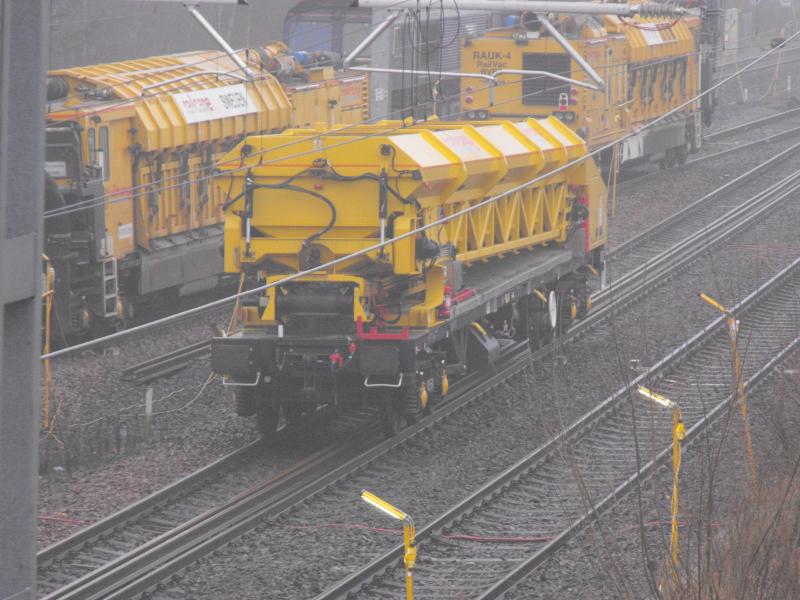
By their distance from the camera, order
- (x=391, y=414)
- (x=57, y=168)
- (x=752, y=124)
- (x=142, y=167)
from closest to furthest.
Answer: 1. (x=391, y=414)
2. (x=57, y=168)
3. (x=142, y=167)
4. (x=752, y=124)

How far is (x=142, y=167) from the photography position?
21.2m

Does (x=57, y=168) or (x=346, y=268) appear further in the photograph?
(x=57, y=168)

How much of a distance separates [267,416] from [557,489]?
3280mm

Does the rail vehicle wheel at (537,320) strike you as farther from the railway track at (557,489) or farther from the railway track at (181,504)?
the railway track at (181,504)

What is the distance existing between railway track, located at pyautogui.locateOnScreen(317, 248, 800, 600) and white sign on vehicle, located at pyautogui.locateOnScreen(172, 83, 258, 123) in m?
8.15

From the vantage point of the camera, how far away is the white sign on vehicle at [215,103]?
2217 centimetres

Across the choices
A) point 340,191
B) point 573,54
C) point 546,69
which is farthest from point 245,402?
point 546,69

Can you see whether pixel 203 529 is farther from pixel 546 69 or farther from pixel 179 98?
pixel 546 69

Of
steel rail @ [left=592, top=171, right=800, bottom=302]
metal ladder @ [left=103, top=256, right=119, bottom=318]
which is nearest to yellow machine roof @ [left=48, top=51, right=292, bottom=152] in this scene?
metal ladder @ [left=103, top=256, right=119, bottom=318]

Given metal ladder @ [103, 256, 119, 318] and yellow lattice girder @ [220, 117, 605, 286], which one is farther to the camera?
metal ladder @ [103, 256, 119, 318]

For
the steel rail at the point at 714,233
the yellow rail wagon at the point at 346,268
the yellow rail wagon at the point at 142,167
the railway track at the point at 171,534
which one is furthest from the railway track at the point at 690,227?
the railway track at the point at 171,534

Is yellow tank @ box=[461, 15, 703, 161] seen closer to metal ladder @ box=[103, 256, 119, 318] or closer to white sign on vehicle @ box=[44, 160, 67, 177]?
metal ladder @ box=[103, 256, 119, 318]

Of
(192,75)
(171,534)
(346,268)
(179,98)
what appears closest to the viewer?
(171,534)

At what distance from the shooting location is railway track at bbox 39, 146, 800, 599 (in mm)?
11148
